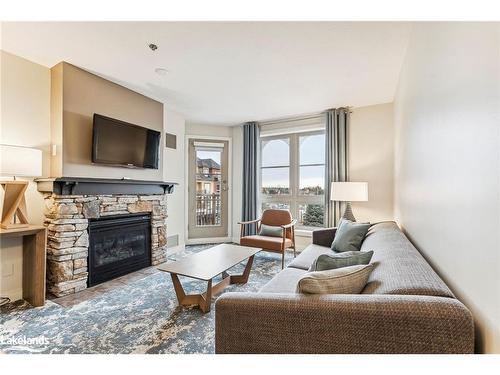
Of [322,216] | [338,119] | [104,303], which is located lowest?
[104,303]

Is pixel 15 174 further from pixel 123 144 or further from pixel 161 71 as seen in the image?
pixel 161 71

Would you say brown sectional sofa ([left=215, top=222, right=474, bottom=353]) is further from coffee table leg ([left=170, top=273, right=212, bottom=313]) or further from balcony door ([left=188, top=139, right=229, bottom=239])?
balcony door ([left=188, top=139, right=229, bottom=239])

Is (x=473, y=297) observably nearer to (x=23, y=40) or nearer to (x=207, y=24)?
(x=207, y=24)

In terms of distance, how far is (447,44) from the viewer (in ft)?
3.76

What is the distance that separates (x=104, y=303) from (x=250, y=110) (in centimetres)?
328

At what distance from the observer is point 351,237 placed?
7.83ft

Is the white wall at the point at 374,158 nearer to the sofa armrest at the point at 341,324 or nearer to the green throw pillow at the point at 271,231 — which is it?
the green throw pillow at the point at 271,231

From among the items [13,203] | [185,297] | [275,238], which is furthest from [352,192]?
[13,203]

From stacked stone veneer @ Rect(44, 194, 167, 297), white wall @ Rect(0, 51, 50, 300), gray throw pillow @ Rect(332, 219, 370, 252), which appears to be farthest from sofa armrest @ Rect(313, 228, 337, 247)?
white wall @ Rect(0, 51, 50, 300)

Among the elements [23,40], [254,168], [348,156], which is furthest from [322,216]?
[23,40]

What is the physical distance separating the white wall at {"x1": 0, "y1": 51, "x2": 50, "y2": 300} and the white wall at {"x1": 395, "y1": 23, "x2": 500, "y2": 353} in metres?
3.49

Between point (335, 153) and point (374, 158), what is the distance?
576 millimetres

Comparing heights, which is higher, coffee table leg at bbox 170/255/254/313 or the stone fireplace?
the stone fireplace

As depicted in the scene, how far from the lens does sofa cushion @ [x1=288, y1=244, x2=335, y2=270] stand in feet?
7.13
